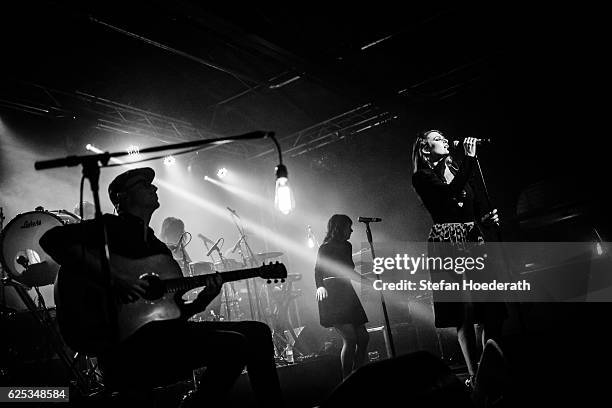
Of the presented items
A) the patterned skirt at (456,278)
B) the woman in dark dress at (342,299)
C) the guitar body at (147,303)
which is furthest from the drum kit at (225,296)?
the patterned skirt at (456,278)

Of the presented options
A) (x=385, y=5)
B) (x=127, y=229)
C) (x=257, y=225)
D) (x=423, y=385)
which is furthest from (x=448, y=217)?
(x=257, y=225)

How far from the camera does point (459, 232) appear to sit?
3717 millimetres

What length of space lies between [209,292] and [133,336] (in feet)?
2.23

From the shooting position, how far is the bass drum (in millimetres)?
5391

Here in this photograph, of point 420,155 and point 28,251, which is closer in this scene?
point 420,155

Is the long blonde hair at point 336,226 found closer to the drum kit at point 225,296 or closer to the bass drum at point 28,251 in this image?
the drum kit at point 225,296

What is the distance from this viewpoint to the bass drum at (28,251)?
5.39 metres

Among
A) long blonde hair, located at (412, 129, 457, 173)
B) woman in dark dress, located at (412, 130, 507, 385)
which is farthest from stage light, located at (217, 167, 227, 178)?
woman in dark dress, located at (412, 130, 507, 385)

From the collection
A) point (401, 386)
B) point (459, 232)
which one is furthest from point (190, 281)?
point (459, 232)

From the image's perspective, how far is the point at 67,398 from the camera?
16.6 feet

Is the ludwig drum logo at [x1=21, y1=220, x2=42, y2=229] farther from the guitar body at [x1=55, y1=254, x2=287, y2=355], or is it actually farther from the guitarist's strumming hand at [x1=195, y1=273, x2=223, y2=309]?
the guitarist's strumming hand at [x1=195, y1=273, x2=223, y2=309]

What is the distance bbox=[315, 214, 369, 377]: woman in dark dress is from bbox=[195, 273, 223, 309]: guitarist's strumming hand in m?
2.44

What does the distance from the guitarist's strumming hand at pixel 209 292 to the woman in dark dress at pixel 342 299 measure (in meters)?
2.44

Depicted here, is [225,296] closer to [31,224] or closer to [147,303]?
[31,224]
